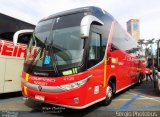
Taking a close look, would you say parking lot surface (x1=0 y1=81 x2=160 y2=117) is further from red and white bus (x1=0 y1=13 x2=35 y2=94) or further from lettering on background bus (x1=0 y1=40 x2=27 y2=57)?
lettering on background bus (x1=0 y1=40 x2=27 y2=57)

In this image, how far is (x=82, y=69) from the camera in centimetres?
513

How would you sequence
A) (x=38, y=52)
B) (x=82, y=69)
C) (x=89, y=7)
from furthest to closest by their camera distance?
1. (x=89, y=7)
2. (x=38, y=52)
3. (x=82, y=69)

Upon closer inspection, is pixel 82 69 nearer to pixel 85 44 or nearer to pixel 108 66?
pixel 85 44

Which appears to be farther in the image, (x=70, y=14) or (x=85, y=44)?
(x=70, y=14)

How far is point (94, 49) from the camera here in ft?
19.1

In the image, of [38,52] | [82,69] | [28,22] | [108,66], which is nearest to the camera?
[82,69]

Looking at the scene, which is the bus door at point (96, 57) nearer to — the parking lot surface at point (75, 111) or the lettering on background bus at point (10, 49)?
the parking lot surface at point (75, 111)

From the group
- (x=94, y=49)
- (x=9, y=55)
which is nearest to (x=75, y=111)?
(x=94, y=49)

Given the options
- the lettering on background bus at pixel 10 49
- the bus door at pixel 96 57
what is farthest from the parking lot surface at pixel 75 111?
the lettering on background bus at pixel 10 49

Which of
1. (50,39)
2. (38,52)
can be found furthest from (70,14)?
(38,52)

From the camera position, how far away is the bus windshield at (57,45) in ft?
Answer: 17.3

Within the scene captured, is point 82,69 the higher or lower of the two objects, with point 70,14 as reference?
lower

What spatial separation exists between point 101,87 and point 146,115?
1.58 meters

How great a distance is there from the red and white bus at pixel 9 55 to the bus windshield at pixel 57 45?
5.31ft
